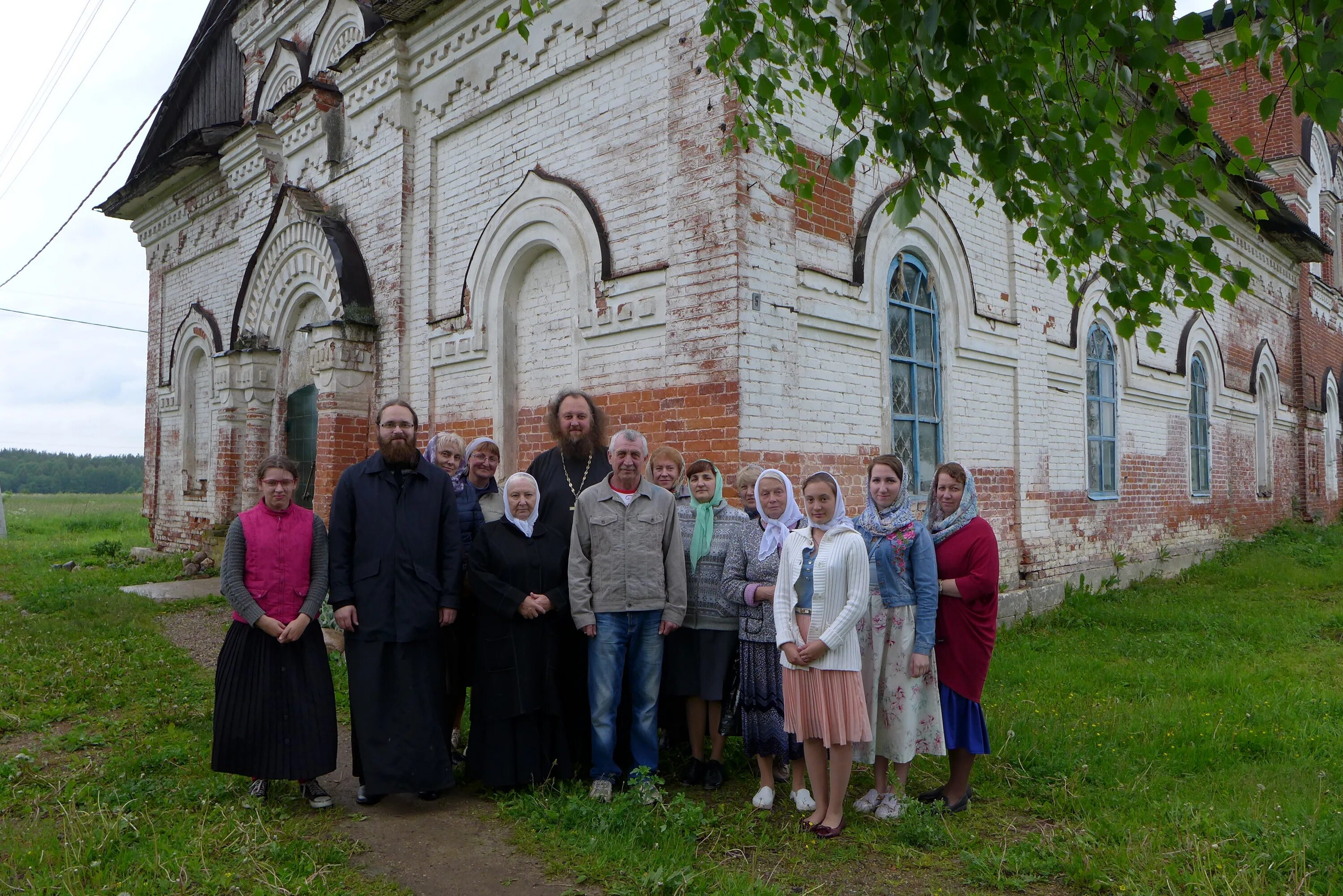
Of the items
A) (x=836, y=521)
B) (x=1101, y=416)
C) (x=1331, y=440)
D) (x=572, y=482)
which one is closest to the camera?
(x=836, y=521)

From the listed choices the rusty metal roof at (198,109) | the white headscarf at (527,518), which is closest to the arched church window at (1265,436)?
the white headscarf at (527,518)

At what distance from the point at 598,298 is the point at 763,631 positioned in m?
3.24

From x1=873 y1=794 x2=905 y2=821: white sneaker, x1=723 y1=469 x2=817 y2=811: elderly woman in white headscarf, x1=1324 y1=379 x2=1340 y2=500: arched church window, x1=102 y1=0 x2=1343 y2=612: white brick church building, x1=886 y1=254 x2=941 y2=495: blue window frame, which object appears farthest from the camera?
x1=1324 y1=379 x2=1340 y2=500: arched church window

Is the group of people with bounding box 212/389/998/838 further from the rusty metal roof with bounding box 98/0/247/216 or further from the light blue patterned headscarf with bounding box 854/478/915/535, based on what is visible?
the rusty metal roof with bounding box 98/0/247/216

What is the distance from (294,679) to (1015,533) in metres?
6.74

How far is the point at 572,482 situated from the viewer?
493 cm

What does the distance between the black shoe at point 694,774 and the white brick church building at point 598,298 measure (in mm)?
1933

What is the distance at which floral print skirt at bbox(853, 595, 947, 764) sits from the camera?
4.06 metres

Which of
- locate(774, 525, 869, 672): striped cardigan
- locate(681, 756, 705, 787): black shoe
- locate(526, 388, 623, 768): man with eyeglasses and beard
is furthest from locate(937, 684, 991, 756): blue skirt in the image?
locate(526, 388, 623, 768): man with eyeglasses and beard

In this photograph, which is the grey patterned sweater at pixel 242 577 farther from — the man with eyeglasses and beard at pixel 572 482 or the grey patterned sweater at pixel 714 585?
the grey patterned sweater at pixel 714 585

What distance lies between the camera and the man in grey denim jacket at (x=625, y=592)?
4344 mm

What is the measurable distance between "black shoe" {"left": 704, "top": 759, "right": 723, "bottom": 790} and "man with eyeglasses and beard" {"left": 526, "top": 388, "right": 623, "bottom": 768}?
0.63m

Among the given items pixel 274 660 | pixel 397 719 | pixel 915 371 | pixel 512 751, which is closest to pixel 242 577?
pixel 274 660

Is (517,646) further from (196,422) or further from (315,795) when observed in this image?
(196,422)
